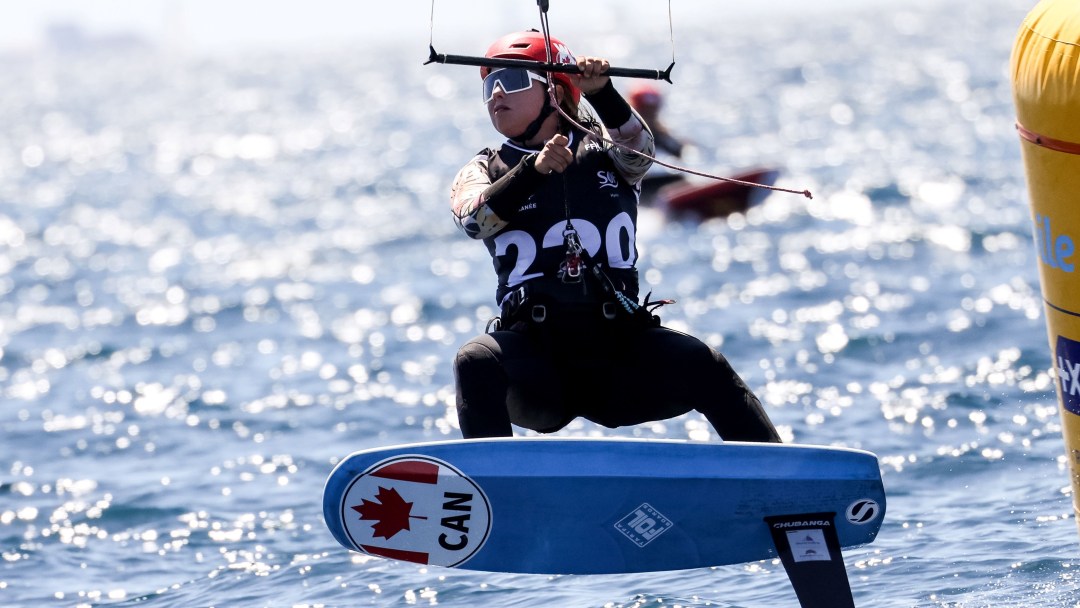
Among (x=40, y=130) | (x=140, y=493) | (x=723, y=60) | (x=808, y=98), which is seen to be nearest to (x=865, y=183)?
(x=140, y=493)

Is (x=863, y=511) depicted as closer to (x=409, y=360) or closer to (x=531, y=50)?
(x=531, y=50)

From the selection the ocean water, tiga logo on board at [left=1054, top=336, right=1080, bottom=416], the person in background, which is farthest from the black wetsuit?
the ocean water

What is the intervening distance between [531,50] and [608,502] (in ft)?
4.94

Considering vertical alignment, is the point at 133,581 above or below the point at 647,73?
below

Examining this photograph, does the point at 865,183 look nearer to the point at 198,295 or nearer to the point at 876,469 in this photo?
the point at 198,295

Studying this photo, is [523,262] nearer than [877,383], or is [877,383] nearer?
[523,262]

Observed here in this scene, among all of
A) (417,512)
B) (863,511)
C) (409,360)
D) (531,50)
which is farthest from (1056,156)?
(409,360)

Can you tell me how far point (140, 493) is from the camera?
868cm

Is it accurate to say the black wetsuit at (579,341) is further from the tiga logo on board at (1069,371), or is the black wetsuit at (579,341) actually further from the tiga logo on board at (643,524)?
the tiga logo on board at (1069,371)

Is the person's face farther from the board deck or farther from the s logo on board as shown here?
the s logo on board

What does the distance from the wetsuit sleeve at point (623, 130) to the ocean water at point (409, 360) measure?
175 centimetres

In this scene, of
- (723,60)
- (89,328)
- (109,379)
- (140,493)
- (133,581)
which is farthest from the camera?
(723,60)

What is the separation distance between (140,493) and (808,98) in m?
37.7

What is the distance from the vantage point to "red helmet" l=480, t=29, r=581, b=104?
508 cm
